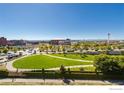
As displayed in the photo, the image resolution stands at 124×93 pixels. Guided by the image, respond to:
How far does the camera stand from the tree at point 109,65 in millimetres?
11141

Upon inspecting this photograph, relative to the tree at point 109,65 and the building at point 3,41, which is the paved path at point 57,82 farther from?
the building at point 3,41

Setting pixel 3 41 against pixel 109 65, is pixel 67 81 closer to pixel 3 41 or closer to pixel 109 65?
pixel 109 65

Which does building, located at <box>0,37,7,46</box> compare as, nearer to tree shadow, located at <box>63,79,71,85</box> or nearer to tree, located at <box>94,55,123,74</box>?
tree shadow, located at <box>63,79,71,85</box>

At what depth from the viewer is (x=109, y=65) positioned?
444 inches

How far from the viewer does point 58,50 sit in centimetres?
2077

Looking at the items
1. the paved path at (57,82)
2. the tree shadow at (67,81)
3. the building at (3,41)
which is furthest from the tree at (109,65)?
the building at (3,41)

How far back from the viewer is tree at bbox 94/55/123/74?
1114 cm

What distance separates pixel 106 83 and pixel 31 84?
139 inches

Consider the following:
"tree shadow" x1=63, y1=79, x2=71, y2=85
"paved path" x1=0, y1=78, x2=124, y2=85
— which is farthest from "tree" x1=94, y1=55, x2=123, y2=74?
"tree shadow" x1=63, y1=79, x2=71, y2=85

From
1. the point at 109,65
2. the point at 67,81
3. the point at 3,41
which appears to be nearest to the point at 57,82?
the point at 67,81
